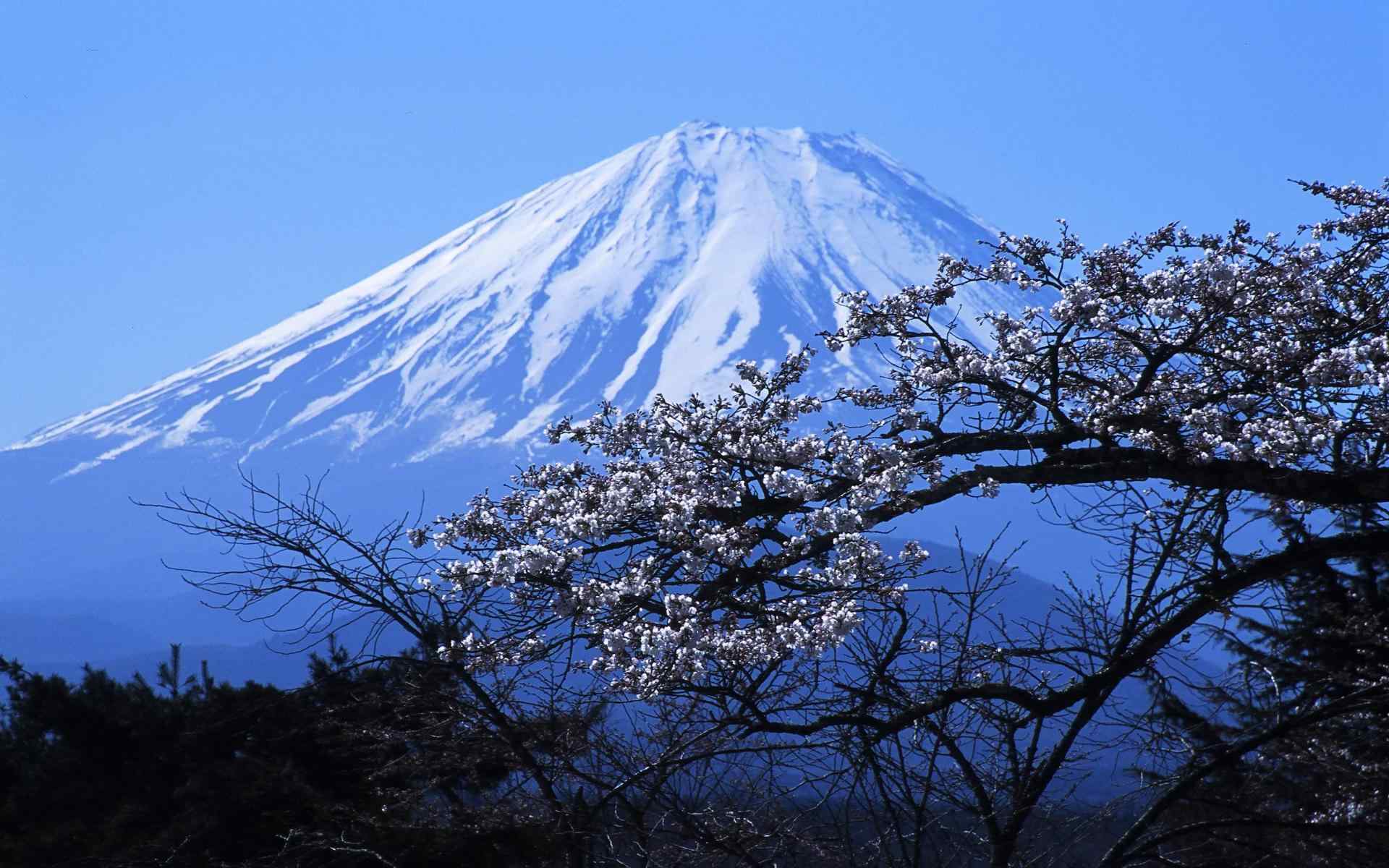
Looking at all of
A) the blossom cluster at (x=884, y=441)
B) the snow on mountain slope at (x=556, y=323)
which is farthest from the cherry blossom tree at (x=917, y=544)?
the snow on mountain slope at (x=556, y=323)

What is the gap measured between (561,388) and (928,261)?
175 ft

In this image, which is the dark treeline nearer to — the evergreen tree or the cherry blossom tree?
the cherry blossom tree

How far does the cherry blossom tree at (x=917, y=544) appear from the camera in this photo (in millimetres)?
5395

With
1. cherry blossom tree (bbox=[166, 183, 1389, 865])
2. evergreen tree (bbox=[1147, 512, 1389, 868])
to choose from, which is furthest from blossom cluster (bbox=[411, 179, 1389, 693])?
evergreen tree (bbox=[1147, 512, 1389, 868])

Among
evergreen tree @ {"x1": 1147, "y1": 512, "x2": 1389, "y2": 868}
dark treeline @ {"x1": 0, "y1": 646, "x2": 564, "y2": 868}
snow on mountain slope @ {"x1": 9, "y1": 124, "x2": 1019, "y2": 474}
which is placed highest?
snow on mountain slope @ {"x1": 9, "y1": 124, "x2": 1019, "y2": 474}

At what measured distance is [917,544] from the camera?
237 inches

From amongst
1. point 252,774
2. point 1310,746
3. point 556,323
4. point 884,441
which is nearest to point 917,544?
point 884,441

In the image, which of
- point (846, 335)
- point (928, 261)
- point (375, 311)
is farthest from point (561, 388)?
point (846, 335)

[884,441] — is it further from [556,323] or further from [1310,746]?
[556,323]

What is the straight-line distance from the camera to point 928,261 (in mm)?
189875

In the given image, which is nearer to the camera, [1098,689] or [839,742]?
[839,742]

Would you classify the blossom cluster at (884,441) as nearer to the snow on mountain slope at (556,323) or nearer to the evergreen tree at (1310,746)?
the evergreen tree at (1310,746)

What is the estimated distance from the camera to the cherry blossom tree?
5395mm

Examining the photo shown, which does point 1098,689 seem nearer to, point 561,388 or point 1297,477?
point 1297,477
